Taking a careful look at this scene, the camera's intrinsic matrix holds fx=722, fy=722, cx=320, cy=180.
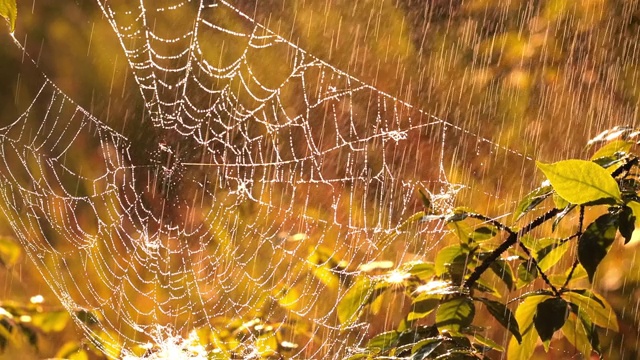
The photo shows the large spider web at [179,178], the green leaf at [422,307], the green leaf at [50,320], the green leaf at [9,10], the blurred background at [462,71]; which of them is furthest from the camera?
the large spider web at [179,178]

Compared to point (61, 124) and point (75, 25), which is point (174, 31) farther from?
point (61, 124)

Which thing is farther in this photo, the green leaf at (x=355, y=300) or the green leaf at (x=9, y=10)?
the green leaf at (x=355, y=300)

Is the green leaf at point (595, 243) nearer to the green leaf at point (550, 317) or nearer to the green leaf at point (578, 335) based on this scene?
the green leaf at point (550, 317)

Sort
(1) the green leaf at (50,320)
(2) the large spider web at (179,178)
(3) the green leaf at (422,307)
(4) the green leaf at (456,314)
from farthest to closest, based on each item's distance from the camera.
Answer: (2) the large spider web at (179,178) → (1) the green leaf at (50,320) → (3) the green leaf at (422,307) → (4) the green leaf at (456,314)

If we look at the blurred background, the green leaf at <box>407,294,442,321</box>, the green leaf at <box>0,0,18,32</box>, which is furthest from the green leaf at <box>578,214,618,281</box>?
the blurred background

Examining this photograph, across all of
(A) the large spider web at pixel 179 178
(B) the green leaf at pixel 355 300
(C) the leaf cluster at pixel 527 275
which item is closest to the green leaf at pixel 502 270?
(C) the leaf cluster at pixel 527 275

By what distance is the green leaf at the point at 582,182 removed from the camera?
44cm

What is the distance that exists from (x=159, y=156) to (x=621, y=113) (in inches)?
75.5

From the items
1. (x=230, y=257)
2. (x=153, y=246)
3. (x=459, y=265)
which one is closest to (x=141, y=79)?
(x=153, y=246)

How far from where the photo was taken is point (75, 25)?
10.3 feet

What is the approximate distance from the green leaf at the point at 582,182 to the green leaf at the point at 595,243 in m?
0.02

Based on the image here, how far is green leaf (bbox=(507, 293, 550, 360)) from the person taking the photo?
0.56 m

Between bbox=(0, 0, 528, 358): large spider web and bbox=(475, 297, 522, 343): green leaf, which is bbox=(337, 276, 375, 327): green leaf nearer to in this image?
bbox=(475, 297, 522, 343): green leaf

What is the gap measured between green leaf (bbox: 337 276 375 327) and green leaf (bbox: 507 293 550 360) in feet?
0.44
